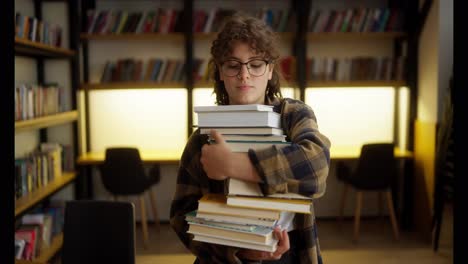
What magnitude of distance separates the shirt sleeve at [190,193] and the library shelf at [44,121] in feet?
7.44

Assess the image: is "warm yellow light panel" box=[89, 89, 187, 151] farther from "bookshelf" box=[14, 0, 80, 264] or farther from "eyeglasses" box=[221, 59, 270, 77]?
"eyeglasses" box=[221, 59, 270, 77]

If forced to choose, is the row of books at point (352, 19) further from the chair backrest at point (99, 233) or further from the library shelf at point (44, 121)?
the chair backrest at point (99, 233)

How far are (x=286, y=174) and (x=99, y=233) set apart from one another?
123cm

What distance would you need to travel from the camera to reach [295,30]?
14.8ft

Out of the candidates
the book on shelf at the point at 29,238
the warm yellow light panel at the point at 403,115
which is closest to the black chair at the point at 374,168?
the warm yellow light panel at the point at 403,115

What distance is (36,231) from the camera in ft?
11.1

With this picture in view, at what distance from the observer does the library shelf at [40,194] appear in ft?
10.1

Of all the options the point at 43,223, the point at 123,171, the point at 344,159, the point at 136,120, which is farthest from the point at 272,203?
the point at 136,120

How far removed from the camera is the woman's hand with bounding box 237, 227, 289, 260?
0.94 metres

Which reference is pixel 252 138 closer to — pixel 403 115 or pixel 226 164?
pixel 226 164

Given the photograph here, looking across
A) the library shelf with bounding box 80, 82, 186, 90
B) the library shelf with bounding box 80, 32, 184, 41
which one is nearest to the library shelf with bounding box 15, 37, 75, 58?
the library shelf with bounding box 80, 32, 184, 41

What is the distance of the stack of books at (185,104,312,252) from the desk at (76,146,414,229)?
11.1 feet
